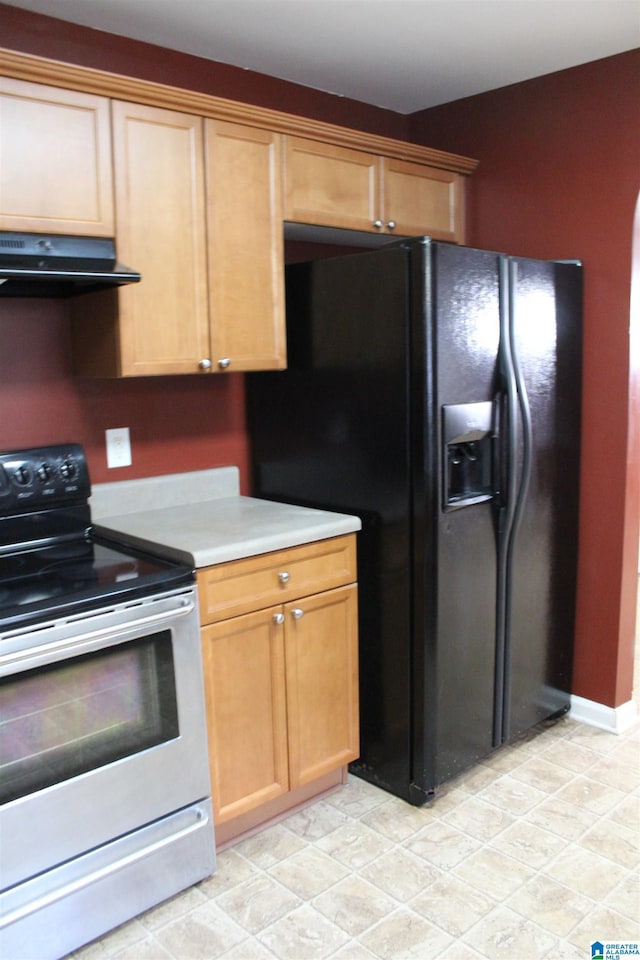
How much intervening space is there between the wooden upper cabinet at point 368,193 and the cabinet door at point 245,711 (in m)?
1.28

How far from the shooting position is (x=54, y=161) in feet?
6.55

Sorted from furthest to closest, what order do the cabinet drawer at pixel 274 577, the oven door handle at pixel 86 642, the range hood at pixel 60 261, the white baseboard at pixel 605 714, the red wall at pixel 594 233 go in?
the white baseboard at pixel 605 714 → the red wall at pixel 594 233 → the cabinet drawer at pixel 274 577 → the range hood at pixel 60 261 → the oven door handle at pixel 86 642

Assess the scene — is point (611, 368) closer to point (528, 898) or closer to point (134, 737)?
point (528, 898)

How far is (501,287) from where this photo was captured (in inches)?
96.3

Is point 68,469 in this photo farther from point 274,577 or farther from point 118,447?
point 274,577

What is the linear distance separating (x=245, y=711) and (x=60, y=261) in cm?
127

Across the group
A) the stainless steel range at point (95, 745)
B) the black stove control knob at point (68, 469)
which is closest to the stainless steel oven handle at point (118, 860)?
the stainless steel range at point (95, 745)

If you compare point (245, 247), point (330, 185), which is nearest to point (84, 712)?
point (245, 247)

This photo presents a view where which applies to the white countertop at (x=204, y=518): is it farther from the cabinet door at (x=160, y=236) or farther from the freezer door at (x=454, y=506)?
the cabinet door at (x=160, y=236)

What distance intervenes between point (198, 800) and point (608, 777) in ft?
4.51

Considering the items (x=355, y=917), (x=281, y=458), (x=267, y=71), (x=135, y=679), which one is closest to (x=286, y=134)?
(x=267, y=71)

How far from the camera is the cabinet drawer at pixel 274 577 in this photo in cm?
210

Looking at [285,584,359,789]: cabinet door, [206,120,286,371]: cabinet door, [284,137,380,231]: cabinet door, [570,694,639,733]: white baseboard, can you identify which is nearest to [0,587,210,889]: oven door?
[285,584,359,789]: cabinet door

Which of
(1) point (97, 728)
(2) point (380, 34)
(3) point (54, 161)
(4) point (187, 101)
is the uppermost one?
(2) point (380, 34)
